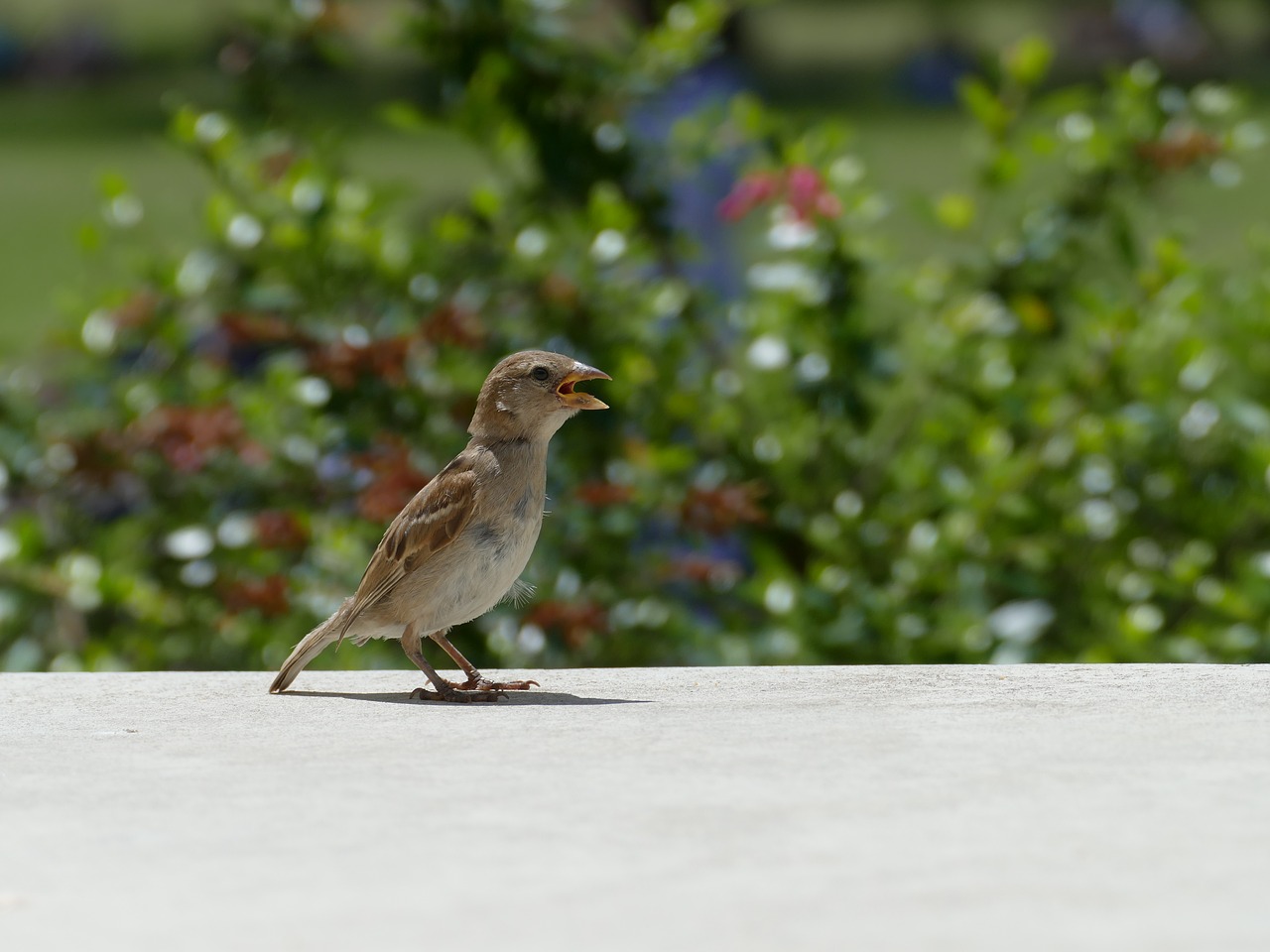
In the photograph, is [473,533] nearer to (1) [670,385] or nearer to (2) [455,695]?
(2) [455,695]

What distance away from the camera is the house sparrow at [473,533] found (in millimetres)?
3266

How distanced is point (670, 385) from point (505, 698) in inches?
53.9

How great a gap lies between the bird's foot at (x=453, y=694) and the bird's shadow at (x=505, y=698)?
1 cm

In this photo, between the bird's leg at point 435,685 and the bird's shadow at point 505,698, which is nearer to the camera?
the bird's shadow at point 505,698

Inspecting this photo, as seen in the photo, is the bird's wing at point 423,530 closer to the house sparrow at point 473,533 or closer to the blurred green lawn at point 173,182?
the house sparrow at point 473,533

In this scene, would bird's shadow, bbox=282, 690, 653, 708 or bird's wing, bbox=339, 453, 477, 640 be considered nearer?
bird's shadow, bbox=282, 690, 653, 708

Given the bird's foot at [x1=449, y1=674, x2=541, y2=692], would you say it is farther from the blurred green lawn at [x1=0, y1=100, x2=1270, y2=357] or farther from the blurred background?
the blurred green lawn at [x1=0, y1=100, x2=1270, y2=357]

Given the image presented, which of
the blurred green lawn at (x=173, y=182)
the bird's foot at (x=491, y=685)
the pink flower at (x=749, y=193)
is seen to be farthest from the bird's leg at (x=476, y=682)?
the blurred green lawn at (x=173, y=182)

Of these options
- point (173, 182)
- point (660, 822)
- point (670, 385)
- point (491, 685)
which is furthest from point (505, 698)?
point (173, 182)

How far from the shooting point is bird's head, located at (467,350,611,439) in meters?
3.36

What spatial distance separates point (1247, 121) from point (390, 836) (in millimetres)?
3473

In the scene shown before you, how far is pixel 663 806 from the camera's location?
2.16m

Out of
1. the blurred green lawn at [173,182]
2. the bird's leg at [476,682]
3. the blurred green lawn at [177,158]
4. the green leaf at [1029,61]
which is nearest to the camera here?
the bird's leg at [476,682]

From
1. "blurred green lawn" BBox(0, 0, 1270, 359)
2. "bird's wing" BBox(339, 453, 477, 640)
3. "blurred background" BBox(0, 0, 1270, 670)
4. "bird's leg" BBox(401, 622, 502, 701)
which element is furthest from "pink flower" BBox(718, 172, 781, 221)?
"blurred green lawn" BBox(0, 0, 1270, 359)
